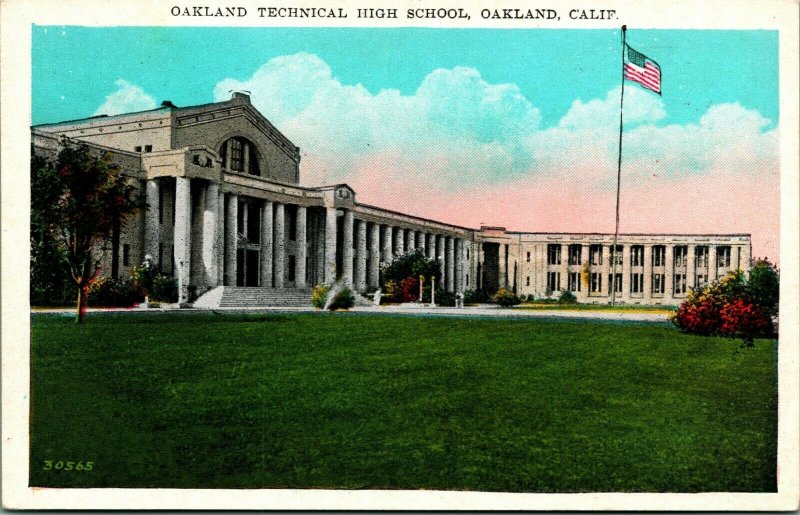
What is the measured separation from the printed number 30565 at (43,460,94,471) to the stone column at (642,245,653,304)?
670 cm

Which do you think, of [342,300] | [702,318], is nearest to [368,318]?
[342,300]

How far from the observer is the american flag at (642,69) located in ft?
21.3

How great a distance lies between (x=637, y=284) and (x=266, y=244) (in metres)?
4.98

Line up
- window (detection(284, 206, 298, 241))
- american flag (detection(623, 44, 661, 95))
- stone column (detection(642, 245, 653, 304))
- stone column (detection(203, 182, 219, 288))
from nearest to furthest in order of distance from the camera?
1. american flag (detection(623, 44, 661, 95))
2. stone column (detection(642, 245, 653, 304))
3. stone column (detection(203, 182, 219, 288))
4. window (detection(284, 206, 298, 241))

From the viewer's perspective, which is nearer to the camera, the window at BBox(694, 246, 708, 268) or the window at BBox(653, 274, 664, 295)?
the window at BBox(694, 246, 708, 268)

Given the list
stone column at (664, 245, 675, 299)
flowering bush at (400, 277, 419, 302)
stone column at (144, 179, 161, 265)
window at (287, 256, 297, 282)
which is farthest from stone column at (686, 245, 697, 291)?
stone column at (144, 179, 161, 265)

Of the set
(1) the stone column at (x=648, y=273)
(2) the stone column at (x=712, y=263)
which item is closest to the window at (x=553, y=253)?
(1) the stone column at (x=648, y=273)

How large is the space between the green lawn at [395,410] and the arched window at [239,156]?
2.27 metres

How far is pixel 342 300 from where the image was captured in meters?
7.96

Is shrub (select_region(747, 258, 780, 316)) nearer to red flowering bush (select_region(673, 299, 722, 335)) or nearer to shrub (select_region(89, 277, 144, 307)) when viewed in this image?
red flowering bush (select_region(673, 299, 722, 335))

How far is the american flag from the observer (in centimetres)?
649

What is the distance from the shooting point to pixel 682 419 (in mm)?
6238

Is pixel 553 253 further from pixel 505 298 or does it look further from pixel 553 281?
pixel 505 298

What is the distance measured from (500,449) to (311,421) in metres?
1.94
